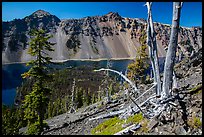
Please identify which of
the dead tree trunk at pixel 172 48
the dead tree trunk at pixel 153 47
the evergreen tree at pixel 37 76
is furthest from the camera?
the evergreen tree at pixel 37 76

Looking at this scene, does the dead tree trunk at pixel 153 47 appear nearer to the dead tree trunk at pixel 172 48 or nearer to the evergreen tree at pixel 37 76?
the dead tree trunk at pixel 172 48

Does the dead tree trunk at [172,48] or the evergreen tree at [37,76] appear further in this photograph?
the evergreen tree at [37,76]

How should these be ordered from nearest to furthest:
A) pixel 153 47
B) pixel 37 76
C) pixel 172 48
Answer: pixel 172 48, pixel 153 47, pixel 37 76

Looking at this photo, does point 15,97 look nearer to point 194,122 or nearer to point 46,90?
point 46,90

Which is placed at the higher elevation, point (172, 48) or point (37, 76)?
point (172, 48)

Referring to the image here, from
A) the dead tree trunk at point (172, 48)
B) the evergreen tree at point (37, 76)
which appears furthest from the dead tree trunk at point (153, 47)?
the evergreen tree at point (37, 76)

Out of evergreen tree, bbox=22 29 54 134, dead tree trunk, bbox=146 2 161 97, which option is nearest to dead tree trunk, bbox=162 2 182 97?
dead tree trunk, bbox=146 2 161 97

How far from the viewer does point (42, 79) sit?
27172mm

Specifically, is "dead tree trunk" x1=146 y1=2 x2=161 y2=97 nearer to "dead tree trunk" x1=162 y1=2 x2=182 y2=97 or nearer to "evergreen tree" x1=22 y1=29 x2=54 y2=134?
"dead tree trunk" x1=162 y1=2 x2=182 y2=97

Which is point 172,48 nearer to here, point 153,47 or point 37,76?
point 153,47

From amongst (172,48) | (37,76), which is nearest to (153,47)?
(172,48)

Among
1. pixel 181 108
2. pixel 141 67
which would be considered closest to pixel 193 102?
pixel 181 108

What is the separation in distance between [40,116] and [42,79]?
3.73 m

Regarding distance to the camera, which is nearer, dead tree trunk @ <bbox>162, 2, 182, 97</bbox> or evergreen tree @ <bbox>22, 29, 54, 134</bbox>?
dead tree trunk @ <bbox>162, 2, 182, 97</bbox>
